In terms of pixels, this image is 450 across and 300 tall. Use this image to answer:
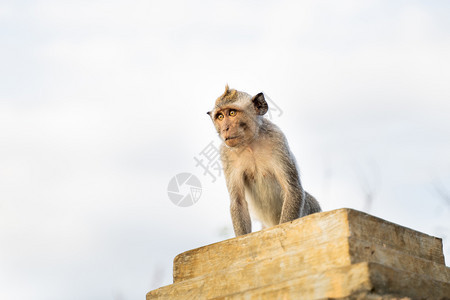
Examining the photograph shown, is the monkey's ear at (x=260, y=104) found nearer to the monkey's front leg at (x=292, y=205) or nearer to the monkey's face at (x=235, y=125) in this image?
the monkey's face at (x=235, y=125)

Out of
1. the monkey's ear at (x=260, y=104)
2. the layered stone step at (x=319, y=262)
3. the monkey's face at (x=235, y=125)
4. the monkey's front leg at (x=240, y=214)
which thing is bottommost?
the layered stone step at (x=319, y=262)

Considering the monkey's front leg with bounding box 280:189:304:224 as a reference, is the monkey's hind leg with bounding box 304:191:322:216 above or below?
above

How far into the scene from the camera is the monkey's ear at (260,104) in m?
7.94

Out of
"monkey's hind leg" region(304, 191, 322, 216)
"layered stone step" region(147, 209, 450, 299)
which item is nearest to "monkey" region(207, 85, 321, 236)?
"monkey's hind leg" region(304, 191, 322, 216)

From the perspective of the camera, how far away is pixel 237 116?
765 centimetres

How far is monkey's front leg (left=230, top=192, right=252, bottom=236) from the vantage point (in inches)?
307

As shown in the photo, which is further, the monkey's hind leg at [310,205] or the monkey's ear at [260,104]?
the monkey's hind leg at [310,205]

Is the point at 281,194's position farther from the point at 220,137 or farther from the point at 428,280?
the point at 428,280

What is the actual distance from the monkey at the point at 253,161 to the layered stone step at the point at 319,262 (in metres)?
1.62

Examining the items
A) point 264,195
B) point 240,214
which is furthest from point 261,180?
point 240,214

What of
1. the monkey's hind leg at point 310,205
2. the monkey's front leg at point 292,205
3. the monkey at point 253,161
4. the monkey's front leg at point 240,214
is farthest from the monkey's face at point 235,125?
the monkey's hind leg at point 310,205

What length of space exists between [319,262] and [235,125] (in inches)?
106

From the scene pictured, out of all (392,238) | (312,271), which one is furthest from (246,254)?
(392,238)

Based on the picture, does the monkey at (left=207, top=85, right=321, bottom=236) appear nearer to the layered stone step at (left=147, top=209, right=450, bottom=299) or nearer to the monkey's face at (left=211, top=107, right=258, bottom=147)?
the monkey's face at (left=211, top=107, right=258, bottom=147)
